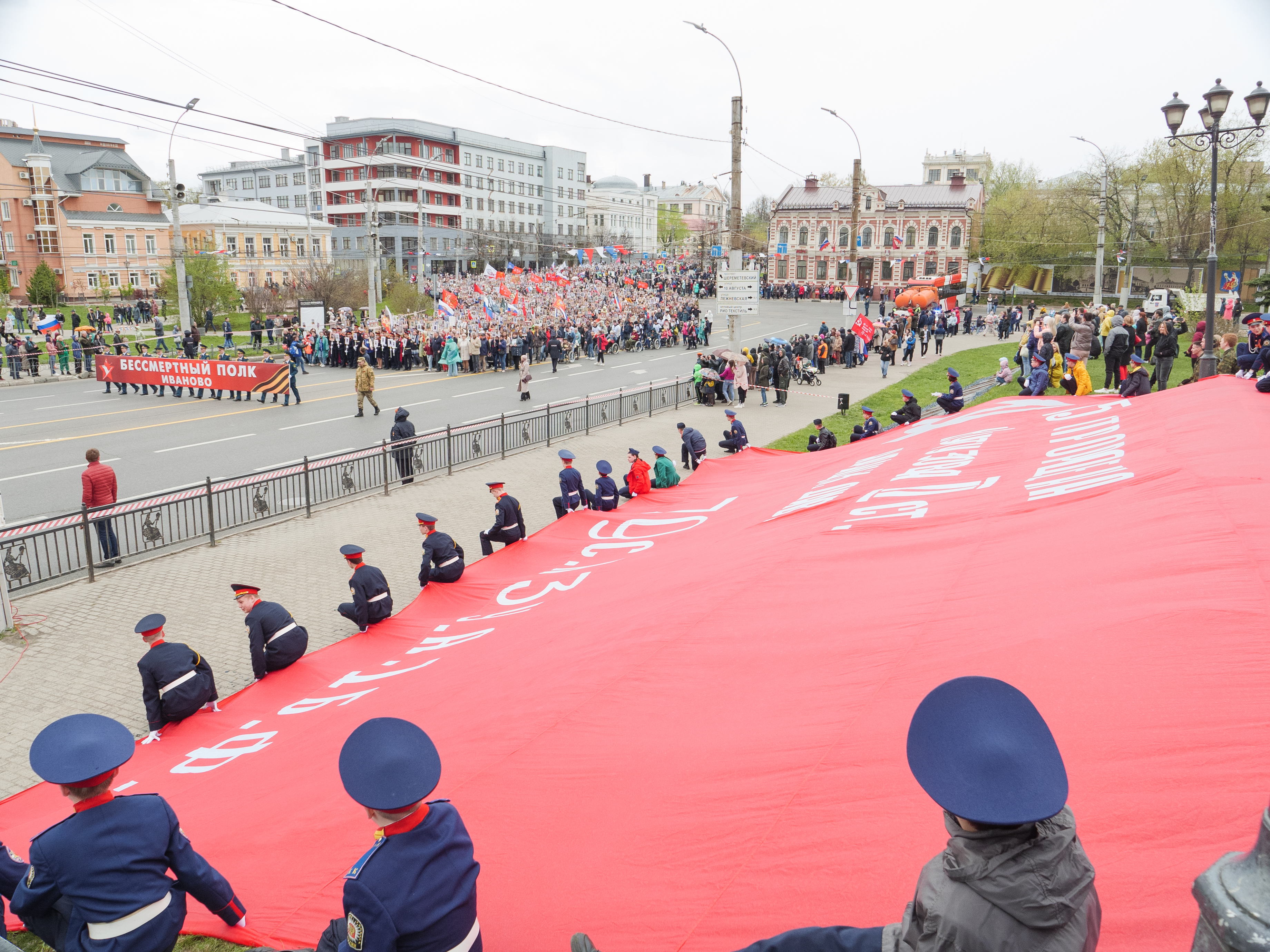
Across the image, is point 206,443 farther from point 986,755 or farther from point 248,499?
point 986,755

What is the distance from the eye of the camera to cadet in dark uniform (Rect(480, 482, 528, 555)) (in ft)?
41.2

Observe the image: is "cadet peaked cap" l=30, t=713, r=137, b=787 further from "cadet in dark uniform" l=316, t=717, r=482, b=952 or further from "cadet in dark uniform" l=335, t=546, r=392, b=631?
"cadet in dark uniform" l=335, t=546, r=392, b=631

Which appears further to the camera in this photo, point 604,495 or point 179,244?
point 179,244

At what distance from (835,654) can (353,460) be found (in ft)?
44.0

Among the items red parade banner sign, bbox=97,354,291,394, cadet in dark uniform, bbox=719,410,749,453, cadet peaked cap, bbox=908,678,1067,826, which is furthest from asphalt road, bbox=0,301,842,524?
cadet peaked cap, bbox=908,678,1067,826

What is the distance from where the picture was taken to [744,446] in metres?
18.5

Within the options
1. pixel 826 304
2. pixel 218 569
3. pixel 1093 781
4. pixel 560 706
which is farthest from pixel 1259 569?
pixel 826 304

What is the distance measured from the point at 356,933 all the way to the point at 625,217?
438 ft

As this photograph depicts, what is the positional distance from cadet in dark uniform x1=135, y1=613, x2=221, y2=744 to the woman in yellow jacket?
1582cm

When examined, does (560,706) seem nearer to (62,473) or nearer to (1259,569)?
(1259,569)

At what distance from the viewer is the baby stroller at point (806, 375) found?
32219mm

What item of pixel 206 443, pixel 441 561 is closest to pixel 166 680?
pixel 441 561

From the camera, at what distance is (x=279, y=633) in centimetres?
839

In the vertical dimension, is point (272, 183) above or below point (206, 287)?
above
